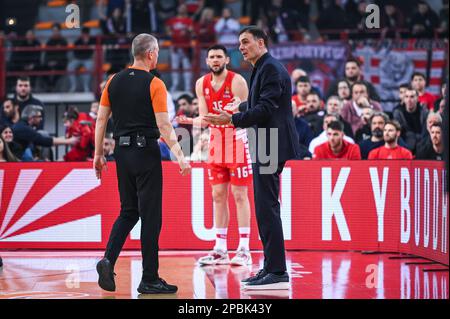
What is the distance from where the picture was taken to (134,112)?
28.2 ft

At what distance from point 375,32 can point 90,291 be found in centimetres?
1266

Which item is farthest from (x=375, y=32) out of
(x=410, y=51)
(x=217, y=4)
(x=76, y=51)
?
(x=76, y=51)

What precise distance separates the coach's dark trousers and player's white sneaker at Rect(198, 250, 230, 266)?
7.06 ft

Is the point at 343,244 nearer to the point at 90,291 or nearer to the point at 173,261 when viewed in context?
the point at 173,261

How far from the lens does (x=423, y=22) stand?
20.1 metres

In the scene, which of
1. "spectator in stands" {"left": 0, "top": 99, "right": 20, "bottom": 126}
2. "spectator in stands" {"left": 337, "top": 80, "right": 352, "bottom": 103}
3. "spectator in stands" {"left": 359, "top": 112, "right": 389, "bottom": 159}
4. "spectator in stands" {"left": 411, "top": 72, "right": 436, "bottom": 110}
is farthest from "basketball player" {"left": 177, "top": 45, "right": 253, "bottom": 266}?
"spectator in stands" {"left": 411, "top": 72, "right": 436, "bottom": 110}

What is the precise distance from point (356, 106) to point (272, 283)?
271 inches

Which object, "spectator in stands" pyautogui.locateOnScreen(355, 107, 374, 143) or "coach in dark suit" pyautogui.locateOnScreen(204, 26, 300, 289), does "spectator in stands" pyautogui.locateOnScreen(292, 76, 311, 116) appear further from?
"coach in dark suit" pyautogui.locateOnScreen(204, 26, 300, 289)

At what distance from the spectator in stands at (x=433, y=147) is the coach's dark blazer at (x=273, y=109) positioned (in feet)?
14.2

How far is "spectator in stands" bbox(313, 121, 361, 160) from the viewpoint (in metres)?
13.1

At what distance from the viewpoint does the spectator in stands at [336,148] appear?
13.1 m

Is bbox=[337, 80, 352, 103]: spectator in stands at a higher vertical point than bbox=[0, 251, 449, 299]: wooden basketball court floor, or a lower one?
higher

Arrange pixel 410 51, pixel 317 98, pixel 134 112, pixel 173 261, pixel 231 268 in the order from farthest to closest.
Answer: pixel 410 51, pixel 317 98, pixel 173 261, pixel 231 268, pixel 134 112

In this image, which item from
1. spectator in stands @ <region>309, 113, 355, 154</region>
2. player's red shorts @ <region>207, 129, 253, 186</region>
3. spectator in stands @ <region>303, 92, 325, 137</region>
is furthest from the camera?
spectator in stands @ <region>303, 92, 325, 137</region>
